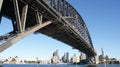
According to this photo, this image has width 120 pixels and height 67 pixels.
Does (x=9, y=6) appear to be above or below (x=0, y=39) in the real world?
above

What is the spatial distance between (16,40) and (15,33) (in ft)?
5.86

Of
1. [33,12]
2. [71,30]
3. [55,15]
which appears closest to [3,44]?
[33,12]

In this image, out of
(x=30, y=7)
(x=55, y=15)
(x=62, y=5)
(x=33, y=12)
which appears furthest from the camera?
(x=62, y=5)

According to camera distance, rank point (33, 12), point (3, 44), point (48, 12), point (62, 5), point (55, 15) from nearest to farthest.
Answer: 1. point (3, 44)
2. point (33, 12)
3. point (48, 12)
4. point (55, 15)
5. point (62, 5)

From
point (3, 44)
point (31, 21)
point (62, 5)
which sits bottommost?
point (3, 44)

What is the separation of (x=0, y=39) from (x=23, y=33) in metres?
2.57

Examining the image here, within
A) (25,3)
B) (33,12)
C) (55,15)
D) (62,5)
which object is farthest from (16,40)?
(62,5)

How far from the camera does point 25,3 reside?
2892cm

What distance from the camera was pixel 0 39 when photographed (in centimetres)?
2577

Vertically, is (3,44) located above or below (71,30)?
below

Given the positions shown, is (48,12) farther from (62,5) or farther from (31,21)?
(62,5)

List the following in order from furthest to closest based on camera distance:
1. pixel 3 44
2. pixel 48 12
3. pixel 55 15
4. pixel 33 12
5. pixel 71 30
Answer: pixel 71 30, pixel 55 15, pixel 48 12, pixel 33 12, pixel 3 44

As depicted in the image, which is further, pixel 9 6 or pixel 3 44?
pixel 9 6

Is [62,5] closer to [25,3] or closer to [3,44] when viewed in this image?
[25,3]
